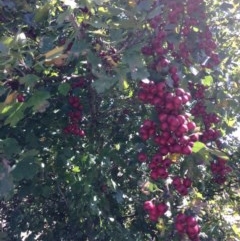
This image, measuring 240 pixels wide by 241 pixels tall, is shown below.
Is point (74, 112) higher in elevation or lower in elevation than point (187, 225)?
higher

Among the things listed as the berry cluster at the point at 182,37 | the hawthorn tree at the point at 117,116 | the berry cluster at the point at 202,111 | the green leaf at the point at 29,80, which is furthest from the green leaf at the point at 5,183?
the berry cluster at the point at 202,111

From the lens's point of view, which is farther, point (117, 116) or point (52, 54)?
point (117, 116)

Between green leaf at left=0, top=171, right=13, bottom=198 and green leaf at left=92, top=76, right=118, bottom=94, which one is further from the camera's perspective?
green leaf at left=92, top=76, right=118, bottom=94

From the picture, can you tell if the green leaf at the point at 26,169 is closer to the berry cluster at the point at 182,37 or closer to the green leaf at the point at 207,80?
the berry cluster at the point at 182,37

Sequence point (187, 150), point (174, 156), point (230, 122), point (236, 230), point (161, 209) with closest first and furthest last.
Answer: point (187, 150) < point (174, 156) < point (161, 209) < point (236, 230) < point (230, 122)

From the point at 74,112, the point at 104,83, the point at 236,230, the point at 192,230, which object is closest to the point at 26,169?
the point at 104,83

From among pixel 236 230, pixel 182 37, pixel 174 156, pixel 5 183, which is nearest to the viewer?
pixel 5 183

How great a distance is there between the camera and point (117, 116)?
2.83 m

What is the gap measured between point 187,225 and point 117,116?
1.04m

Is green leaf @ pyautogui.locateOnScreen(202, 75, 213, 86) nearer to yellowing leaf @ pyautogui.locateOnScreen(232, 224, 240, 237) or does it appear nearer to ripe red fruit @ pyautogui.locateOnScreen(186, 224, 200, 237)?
ripe red fruit @ pyautogui.locateOnScreen(186, 224, 200, 237)

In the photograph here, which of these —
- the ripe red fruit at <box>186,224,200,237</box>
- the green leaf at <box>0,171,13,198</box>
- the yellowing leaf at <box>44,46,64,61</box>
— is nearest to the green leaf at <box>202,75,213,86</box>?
the ripe red fruit at <box>186,224,200,237</box>

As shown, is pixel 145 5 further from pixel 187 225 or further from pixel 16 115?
pixel 187 225

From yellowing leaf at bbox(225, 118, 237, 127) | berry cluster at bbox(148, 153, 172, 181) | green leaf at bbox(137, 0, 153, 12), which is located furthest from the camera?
yellowing leaf at bbox(225, 118, 237, 127)

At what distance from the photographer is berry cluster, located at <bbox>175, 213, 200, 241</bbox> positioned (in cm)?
202
